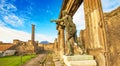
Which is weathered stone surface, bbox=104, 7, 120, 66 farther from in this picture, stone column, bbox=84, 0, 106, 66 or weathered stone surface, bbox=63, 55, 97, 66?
weathered stone surface, bbox=63, 55, 97, 66

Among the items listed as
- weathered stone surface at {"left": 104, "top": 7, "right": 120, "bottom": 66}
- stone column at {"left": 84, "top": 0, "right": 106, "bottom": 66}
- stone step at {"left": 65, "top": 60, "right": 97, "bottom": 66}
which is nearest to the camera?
stone column at {"left": 84, "top": 0, "right": 106, "bottom": 66}

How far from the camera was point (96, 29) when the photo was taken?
14.7 ft

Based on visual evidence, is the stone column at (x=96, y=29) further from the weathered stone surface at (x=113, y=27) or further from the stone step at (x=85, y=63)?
the weathered stone surface at (x=113, y=27)

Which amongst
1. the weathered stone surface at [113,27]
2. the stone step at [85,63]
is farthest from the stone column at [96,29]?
the weathered stone surface at [113,27]

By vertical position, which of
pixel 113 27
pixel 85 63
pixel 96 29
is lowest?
pixel 85 63

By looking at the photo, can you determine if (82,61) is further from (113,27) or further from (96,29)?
(113,27)

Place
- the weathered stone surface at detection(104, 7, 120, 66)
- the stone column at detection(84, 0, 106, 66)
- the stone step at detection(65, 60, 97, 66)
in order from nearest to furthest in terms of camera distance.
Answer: the stone column at detection(84, 0, 106, 66), the stone step at detection(65, 60, 97, 66), the weathered stone surface at detection(104, 7, 120, 66)

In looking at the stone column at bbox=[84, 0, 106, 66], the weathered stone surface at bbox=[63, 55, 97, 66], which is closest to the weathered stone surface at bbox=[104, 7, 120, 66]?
the stone column at bbox=[84, 0, 106, 66]

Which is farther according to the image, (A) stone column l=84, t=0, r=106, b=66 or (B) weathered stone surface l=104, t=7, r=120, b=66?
(B) weathered stone surface l=104, t=7, r=120, b=66

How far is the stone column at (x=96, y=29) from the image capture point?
4129 mm

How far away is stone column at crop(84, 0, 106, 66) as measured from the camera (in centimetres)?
413

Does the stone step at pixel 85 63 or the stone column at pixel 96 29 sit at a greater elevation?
the stone column at pixel 96 29

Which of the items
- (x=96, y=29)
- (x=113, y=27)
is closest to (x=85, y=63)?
(x=96, y=29)

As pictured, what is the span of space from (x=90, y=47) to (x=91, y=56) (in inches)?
14.0
